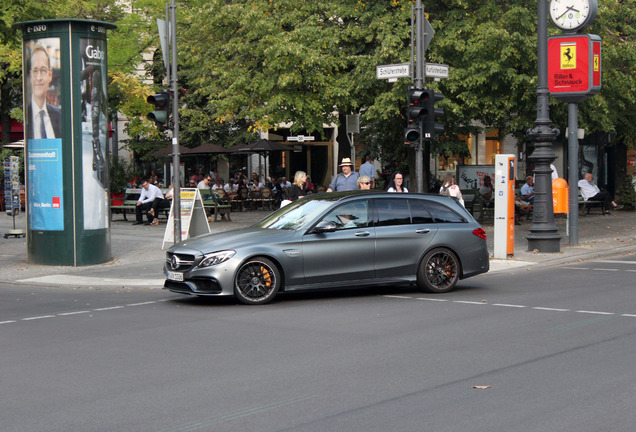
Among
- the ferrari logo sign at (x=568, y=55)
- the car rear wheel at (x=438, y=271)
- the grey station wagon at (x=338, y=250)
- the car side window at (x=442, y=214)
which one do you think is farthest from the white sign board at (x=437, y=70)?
the car rear wheel at (x=438, y=271)

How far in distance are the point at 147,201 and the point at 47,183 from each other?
10.3 meters

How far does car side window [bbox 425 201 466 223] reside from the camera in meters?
12.5

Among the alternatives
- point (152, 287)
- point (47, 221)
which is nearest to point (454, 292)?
point (152, 287)

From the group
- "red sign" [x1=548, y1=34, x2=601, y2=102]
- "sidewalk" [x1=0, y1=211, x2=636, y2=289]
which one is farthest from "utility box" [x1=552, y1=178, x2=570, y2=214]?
"red sign" [x1=548, y1=34, x2=601, y2=102]

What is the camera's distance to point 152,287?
13.7 metres

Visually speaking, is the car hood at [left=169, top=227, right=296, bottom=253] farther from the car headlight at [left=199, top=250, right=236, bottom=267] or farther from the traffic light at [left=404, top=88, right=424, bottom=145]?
the traffic light at [left=404, top=88, right=424, bottom=145]

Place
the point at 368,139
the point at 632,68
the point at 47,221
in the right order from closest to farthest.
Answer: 1. the point at 47,221
2. the point at 632,68
3. the point at 368,139

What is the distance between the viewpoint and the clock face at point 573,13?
18.3 m

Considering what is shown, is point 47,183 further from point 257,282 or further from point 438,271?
point 438,271

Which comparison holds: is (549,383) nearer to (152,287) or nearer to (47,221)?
(152,287)

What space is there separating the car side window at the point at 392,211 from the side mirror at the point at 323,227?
74 cm

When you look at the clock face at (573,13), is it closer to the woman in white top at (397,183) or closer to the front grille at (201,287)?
the woman in white top at (397,183)

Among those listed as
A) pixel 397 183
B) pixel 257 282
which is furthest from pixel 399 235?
pixel 397 183

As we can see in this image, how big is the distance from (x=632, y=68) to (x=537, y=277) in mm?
11244
